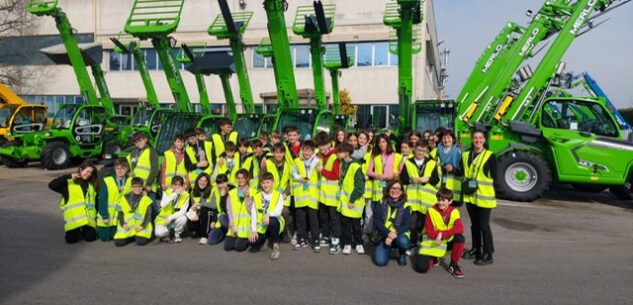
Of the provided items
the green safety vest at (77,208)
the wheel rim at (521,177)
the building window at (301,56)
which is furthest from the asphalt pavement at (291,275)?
the building window at (301,56)

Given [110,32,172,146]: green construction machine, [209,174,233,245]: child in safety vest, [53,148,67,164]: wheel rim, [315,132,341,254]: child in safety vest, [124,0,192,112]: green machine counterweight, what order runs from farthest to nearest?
[53,148,67,164]: wheel rim
[110,32,172,146]: green construction machine
[124,0,192,112]: green machine counterweight
[209,174,233,245]: child in safety vest
[315,132,341,254]: child in safety vest

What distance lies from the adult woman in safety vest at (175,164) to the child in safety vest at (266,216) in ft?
4.68

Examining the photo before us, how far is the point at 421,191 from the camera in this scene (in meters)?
5.59

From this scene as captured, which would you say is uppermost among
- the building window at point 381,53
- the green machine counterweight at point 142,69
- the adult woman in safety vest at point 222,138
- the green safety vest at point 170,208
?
the building window at point 381,53

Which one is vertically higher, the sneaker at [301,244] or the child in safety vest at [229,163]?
the child in safety vest at [229,163]

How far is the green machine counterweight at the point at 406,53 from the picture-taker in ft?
32.5

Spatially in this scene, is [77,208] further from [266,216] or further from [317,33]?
[317,33]

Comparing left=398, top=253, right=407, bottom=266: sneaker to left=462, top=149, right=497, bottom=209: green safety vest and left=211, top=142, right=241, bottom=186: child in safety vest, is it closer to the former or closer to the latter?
left=462, top=149, right=497, bottom=209: green safety vest

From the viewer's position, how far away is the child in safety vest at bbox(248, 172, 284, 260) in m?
5.59

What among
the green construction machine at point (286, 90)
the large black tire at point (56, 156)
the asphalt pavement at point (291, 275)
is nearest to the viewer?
the asphalt pavement at point (291, 275)

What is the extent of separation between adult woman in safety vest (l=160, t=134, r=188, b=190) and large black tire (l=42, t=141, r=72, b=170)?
8.83m

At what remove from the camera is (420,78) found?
85.8ft

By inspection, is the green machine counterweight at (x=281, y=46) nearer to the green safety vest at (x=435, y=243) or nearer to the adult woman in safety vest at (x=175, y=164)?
the adult woman in safety vest at (x=175, y=164)

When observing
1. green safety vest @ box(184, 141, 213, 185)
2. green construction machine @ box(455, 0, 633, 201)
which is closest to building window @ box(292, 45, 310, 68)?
green construction machine @ box(455, 0, 633, 201)
